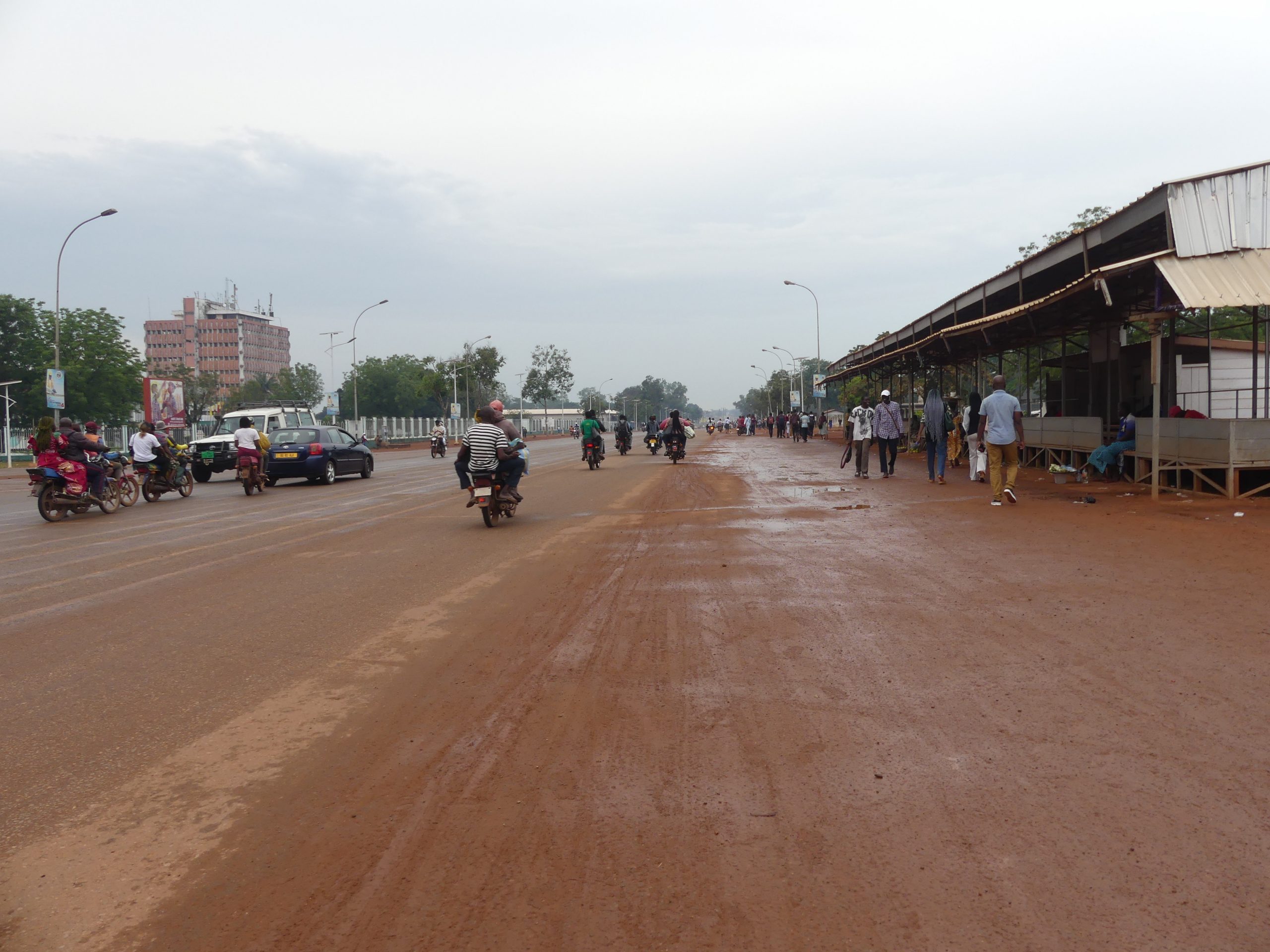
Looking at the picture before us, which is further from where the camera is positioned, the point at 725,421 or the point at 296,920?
the point at 725,421

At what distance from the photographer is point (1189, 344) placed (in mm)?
22094

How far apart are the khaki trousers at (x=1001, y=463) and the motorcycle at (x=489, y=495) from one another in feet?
24.7

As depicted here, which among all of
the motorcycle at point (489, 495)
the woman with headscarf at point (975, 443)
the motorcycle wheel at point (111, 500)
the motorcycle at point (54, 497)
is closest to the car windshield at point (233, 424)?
the motorcycle wheel at point (111, 500)

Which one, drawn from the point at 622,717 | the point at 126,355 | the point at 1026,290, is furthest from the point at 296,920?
the point at 126,355

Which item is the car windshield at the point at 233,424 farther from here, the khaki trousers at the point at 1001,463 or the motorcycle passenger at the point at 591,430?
the khaki trousers at the point at 1001,463

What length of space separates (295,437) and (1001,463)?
1641cm

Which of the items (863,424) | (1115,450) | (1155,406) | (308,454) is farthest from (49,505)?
(1115,450)

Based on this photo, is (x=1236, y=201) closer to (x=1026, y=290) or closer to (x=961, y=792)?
(x=1026, y=290)

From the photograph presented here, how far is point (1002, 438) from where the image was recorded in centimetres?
1445

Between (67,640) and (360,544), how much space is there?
475cm

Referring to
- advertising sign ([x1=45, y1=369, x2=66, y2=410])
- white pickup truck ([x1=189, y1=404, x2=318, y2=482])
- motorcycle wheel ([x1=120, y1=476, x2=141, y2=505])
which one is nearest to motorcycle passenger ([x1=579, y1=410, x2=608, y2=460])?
white pickup truck ([x1=189, y1=404, x2=318, y2=482])

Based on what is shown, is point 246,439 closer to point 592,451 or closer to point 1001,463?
point 592,451

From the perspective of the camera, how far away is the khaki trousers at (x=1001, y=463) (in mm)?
14539

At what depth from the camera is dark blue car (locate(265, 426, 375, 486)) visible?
22.9m
